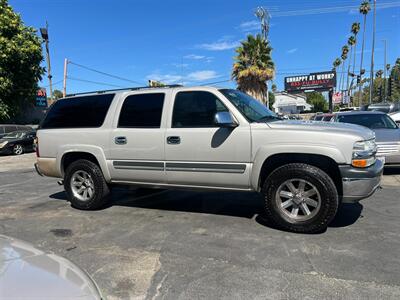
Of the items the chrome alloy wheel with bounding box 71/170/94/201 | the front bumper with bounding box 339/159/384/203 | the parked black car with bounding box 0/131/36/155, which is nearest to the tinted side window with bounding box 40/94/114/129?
the chrome alloy wheel with bounding box 71/170/94/201

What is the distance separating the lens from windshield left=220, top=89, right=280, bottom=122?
5430mm

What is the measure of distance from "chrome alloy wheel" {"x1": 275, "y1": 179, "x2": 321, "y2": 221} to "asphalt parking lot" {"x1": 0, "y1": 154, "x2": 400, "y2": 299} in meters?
0.28

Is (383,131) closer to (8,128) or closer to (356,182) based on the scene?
(356,182)

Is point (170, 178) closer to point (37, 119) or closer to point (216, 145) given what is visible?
point (216, 145)

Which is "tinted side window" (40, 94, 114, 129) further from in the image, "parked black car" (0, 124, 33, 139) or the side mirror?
"parked black car" (0, 124, 33, 139)

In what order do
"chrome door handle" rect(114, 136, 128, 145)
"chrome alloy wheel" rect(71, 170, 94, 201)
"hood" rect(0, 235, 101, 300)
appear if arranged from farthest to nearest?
"chrome alloy wheel" rect(71, 170, 94, 201) → "chrome door handle" rect(114, 136, 128, 145) → "hood" rect(0, 235, 101, 300)

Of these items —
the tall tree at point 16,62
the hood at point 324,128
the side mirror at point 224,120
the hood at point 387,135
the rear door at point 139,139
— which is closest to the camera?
the hood at point 324,128

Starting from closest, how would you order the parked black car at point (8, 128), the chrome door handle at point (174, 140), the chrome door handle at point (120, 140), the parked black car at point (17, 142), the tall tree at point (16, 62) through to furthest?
the chrome door handle at point (174, 140) < the chrome door handle at point (120, 140) < the parked black car at point (17, 142) < the parked black car at point (8, 128) < the tall tree at point (16, 62)

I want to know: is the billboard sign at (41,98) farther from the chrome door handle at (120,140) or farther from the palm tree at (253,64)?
the chrome door handle at (120,140)

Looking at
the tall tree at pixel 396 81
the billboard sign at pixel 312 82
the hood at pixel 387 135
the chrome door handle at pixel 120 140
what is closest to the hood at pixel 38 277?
the chrome door handle at pixel 120 140

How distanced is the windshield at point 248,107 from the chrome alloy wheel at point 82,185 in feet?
9.18

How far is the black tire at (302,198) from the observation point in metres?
4.79

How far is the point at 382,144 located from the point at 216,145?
210 inches

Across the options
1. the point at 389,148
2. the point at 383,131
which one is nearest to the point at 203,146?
the point at 389,148
